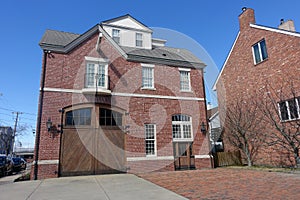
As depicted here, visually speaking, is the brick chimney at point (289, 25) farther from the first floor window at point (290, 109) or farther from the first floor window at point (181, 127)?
the first floor window at point (181, 127)

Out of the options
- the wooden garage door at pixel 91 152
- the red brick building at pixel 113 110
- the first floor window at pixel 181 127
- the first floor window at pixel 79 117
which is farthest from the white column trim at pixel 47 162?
the first floor window at pixel 181 127

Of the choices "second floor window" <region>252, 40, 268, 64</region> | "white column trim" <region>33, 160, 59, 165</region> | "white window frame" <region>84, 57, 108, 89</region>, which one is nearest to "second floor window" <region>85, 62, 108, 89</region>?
"white window frame" <region>84, 57, 108, 89</region>

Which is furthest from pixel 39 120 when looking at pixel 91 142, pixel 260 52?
pixel 260 52

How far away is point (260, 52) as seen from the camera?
1456 centimetres

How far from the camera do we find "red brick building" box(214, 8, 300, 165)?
40.0ft

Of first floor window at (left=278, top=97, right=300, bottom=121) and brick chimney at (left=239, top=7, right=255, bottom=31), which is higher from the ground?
brick chimney at (left=239, top=7, right=255, bottom=31)

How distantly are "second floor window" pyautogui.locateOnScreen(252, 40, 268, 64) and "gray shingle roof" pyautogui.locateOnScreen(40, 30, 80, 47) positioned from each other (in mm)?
12363

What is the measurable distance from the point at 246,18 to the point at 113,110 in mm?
11778

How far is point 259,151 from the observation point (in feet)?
46.1

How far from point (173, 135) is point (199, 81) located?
436 centimetres

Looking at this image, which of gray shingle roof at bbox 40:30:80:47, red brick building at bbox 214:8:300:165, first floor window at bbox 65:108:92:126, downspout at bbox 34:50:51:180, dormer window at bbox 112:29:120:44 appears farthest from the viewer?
dormer window at bbox 112:29:120:44

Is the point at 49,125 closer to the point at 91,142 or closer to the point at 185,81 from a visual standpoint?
the point at 91,142

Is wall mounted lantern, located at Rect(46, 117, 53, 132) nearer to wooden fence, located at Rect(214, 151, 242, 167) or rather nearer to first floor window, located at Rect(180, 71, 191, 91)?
first floor window, located at Rect(180, 71, 191, 91)

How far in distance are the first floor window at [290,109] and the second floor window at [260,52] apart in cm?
339
